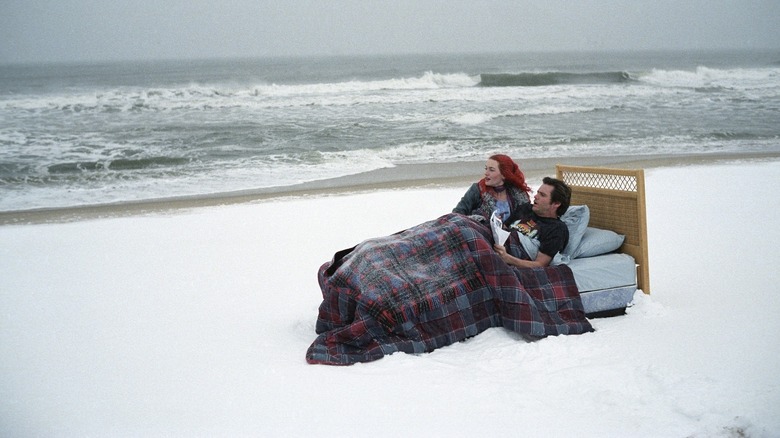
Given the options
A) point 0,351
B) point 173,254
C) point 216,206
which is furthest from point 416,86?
point 0,351

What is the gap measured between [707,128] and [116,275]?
13.0m

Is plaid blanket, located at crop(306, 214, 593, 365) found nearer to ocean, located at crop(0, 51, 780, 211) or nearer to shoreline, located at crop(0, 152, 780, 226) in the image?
shoreline, located at crop(0, 152, 780, 226)

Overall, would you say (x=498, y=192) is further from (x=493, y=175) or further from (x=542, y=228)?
(x=542, y=228)

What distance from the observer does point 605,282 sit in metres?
3.67

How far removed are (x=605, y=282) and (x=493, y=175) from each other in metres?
0.88

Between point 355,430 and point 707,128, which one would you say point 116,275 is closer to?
point 355,430

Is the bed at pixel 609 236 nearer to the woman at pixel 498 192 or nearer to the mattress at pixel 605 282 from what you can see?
the mattress at pixel 605 282

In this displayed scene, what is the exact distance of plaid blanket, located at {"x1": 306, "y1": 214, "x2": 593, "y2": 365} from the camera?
10.7ft

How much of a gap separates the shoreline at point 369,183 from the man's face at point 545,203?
4457 millimetres

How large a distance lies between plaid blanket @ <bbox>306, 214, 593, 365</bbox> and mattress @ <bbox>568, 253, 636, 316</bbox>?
0.09 meters

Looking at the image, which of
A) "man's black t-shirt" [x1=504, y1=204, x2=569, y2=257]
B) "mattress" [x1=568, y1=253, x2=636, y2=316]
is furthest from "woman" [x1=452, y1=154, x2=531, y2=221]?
"mattress" [x1=568, y1=253, x2=636, y2=316]

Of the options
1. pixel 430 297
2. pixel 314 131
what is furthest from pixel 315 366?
pixel 314 131

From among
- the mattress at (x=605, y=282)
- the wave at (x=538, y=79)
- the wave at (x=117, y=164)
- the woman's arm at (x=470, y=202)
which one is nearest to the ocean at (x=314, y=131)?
the wave at (x=117, y=164)

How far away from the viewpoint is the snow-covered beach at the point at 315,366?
103 inches
